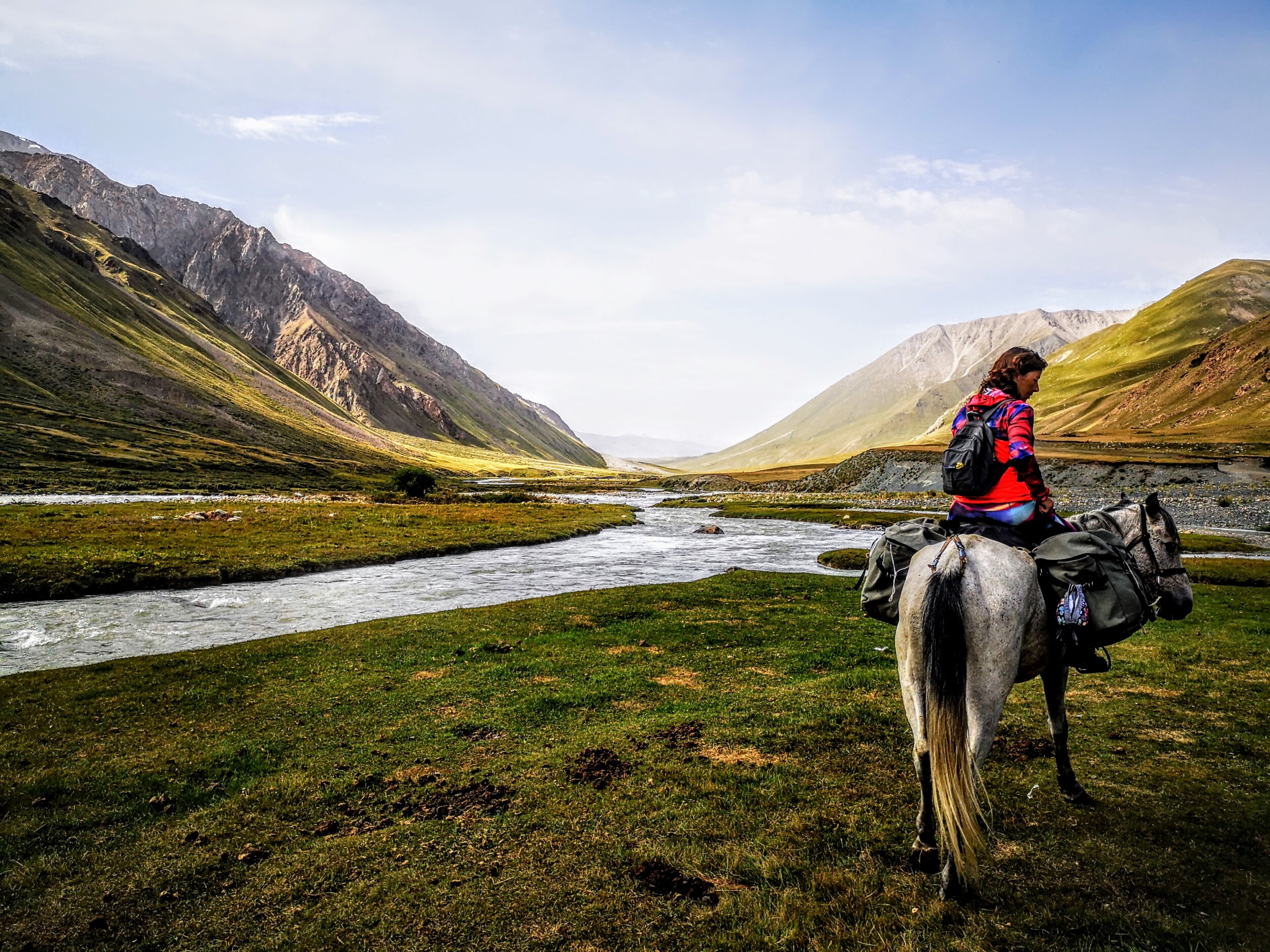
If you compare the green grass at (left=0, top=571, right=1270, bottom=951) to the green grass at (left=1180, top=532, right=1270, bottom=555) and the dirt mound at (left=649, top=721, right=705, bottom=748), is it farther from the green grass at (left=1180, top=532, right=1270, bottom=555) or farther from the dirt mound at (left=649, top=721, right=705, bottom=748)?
the green grass at (left=1180, top=532, right=1270, bottom=555)

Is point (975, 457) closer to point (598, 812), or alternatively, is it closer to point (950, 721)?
point (950, 721)

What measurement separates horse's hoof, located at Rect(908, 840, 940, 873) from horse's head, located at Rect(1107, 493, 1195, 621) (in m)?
4.52

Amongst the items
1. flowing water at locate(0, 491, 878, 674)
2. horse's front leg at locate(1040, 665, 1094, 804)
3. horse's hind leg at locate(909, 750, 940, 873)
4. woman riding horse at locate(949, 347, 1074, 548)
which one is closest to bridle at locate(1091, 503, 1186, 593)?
woman riding horse at locate(949, 347, 1074, 548)

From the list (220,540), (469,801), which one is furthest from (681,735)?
(220,540)

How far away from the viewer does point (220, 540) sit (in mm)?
41125

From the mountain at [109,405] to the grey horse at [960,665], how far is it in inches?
4185

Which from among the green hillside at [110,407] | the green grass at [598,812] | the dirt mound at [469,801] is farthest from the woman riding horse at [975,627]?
the green hillside at [110,407]

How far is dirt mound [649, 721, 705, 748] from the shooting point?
10828 millimetres

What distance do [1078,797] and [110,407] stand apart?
614 feet

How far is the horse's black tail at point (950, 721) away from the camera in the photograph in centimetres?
647

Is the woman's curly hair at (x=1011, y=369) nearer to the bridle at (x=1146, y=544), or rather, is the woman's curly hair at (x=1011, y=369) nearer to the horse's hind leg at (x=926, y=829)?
the bridle at (x=1146, y=544)

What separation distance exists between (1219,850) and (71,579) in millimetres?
A: 39126

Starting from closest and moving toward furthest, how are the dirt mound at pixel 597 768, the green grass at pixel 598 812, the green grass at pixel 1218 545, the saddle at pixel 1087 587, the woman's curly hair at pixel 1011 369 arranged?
1. the green grass at pixel 598 812
2. the saddle at pixel 1087 587
3. the woman's curly hair at pixel 1011 369
4. the dirt mound at pixel 597 768
5. the green grass at pixel 1218 545

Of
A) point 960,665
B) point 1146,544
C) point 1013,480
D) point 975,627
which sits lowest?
point 960,665
